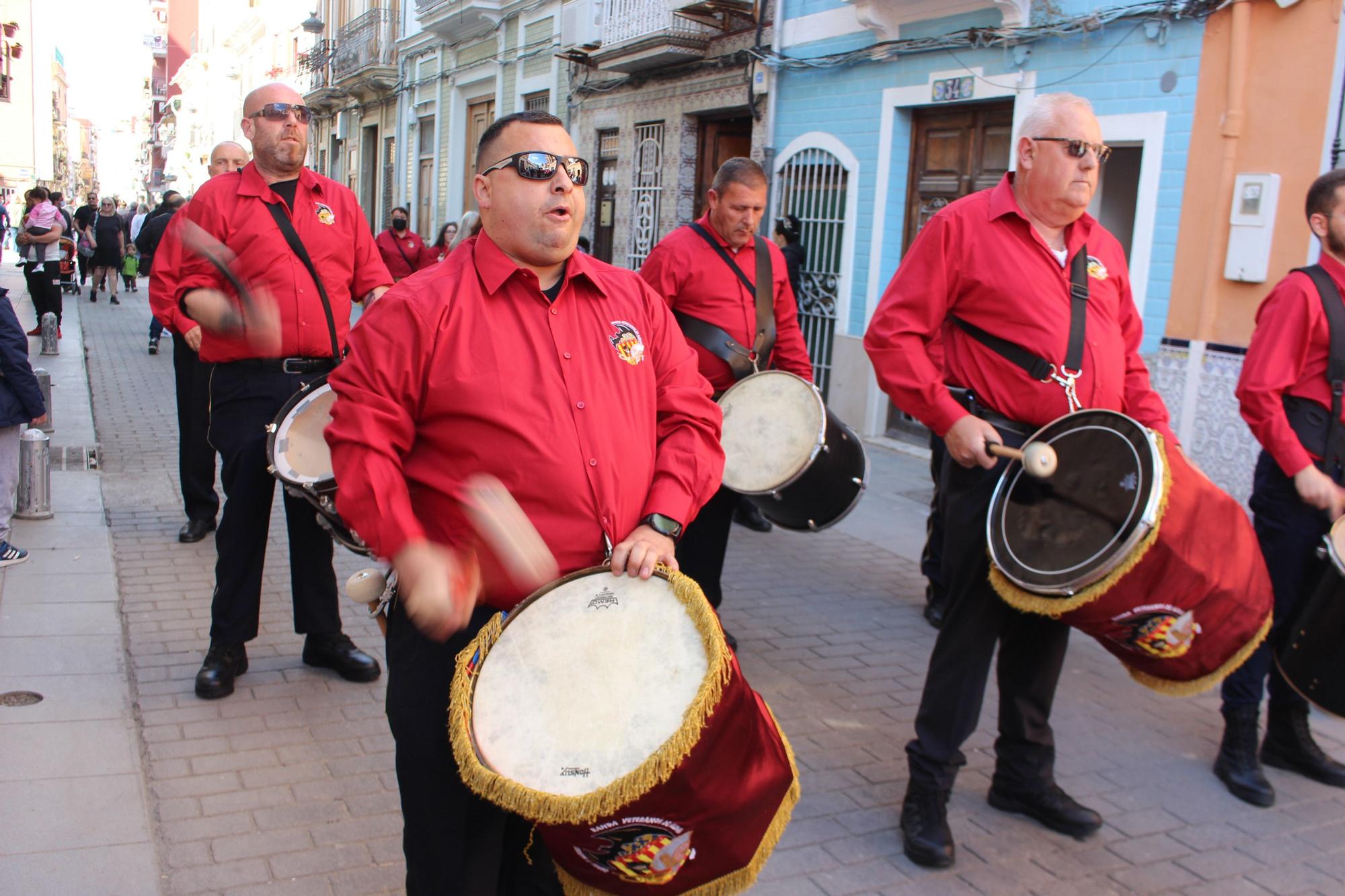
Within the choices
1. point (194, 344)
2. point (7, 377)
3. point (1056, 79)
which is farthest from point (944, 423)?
point (1056, 79)

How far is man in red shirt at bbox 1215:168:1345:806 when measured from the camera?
396 cm

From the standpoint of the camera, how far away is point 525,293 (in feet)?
8.31

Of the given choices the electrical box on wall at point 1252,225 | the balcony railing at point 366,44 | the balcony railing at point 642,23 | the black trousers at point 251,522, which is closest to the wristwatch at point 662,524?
the black trousers at point 251,522

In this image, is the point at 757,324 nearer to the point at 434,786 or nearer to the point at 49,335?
the point at 434,786

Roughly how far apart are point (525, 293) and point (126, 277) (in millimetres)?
25933

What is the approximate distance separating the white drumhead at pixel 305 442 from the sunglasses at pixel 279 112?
48.5 inches

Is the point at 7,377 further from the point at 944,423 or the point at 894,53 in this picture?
the point at 894,53

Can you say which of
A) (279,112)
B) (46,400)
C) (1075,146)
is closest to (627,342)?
(1075,146)

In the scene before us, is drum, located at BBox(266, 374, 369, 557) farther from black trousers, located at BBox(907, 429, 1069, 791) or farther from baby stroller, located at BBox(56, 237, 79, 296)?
baby stroller, located at BBox(56, 237, 79, 296)

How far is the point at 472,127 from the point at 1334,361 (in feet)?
67.8

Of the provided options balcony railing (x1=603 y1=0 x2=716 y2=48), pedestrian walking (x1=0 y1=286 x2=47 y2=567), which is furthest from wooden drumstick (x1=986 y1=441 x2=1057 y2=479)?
balcony railing (x1=603 y1=0 x2=716 y2=48)

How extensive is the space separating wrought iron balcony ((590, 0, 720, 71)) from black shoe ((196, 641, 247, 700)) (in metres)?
11.1

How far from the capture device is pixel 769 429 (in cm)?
488

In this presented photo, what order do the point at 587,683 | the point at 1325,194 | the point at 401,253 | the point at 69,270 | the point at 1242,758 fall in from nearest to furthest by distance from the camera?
the point at 587,683 → the point at 1325,194 → the point at 1242,758 → the point at 401,253 → the point at 69,270
